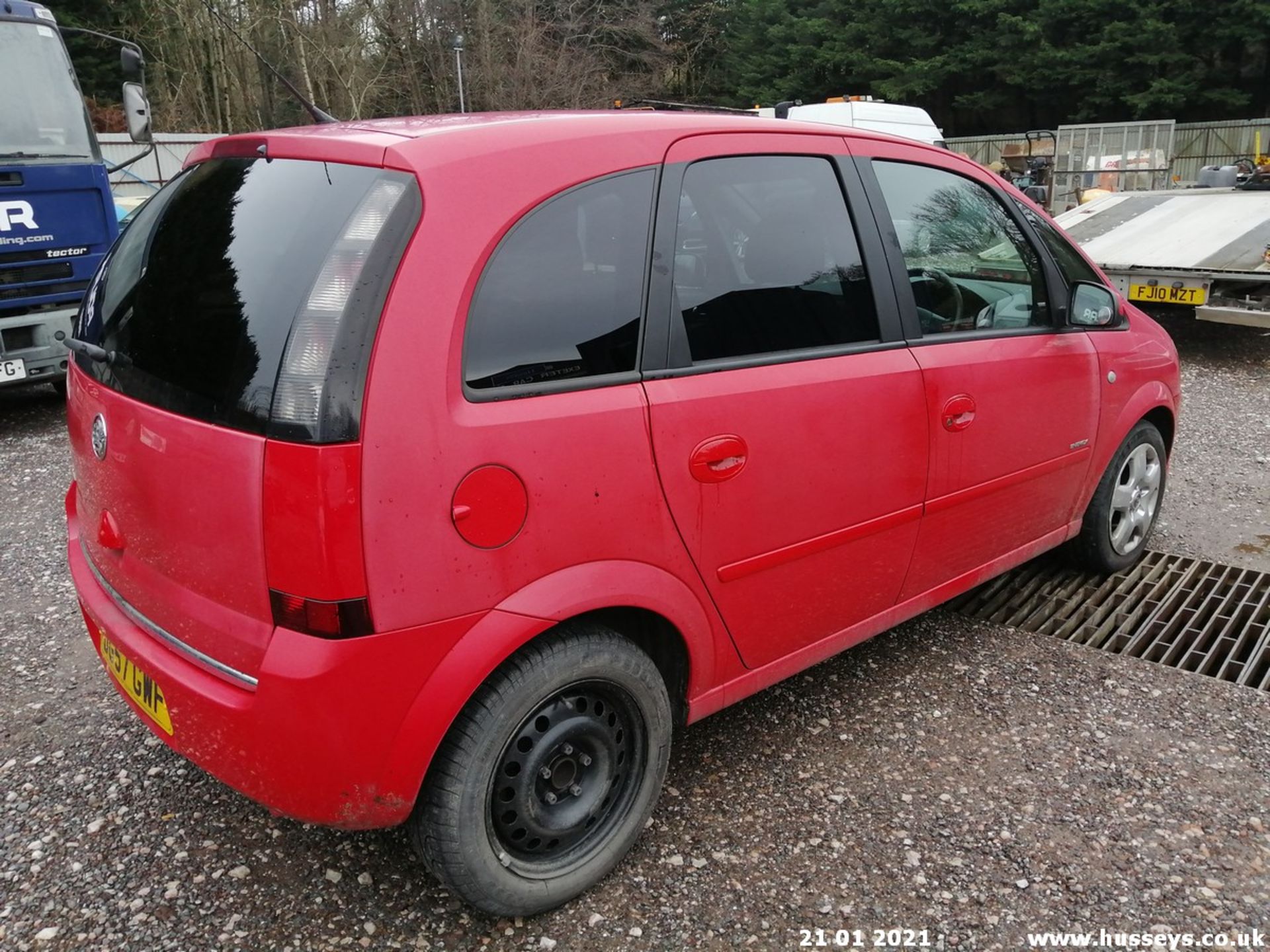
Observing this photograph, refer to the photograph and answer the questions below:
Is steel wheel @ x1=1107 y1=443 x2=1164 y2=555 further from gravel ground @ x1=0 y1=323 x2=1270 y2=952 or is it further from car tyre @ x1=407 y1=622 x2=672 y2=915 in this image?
car tyre @ x1=407 y1=622 x2=672 y2=915

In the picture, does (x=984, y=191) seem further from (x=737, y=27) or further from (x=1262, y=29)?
(x=737, y=27)

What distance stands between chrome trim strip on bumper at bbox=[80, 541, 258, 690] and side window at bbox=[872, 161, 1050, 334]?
2.11 metres

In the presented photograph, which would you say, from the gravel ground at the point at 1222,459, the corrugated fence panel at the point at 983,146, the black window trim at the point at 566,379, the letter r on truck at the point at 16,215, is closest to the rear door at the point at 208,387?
the black window trim at the point at 566,379

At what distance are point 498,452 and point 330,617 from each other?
454mm

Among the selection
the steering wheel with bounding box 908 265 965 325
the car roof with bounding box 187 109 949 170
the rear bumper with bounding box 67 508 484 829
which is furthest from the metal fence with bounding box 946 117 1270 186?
the rear bumper with bounding box 67 508 484 829

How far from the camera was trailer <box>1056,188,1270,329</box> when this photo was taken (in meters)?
7.83

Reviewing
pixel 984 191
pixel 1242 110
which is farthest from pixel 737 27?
pixel 984 191

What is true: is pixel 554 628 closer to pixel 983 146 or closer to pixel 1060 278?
pixel 1060 278

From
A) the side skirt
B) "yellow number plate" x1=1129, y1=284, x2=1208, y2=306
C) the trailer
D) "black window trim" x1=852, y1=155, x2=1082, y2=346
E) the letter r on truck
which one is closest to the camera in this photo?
the side skirt

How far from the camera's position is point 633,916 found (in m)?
2.30

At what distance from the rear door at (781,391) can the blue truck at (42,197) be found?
5.86 m

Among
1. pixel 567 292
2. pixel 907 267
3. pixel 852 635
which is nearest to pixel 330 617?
pixel 567 292

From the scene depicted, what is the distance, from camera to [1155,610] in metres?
3.89

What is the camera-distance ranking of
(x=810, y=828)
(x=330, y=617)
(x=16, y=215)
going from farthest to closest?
1. (x=16, y=215)
2. (x=810, y=828)
3. (x=330, y=617)
